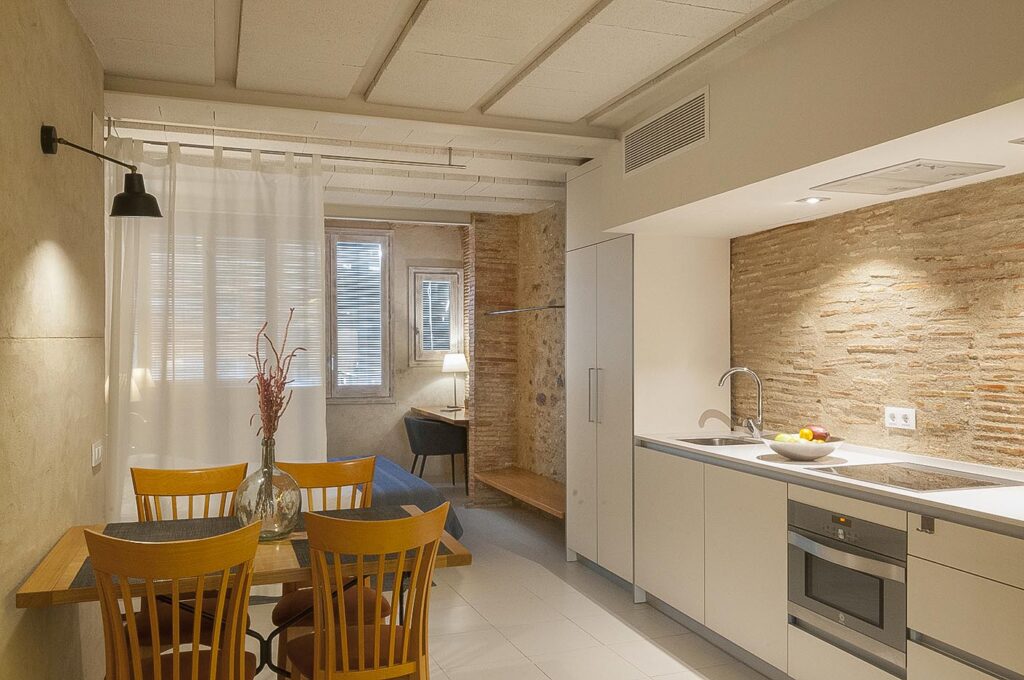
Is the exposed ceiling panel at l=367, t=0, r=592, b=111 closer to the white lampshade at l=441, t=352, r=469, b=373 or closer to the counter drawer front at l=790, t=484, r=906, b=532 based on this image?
the counter drawer front at l=790, t=484, r=906, b=532

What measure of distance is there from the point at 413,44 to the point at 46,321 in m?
1.75

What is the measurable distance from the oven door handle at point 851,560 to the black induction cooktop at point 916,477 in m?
0.29

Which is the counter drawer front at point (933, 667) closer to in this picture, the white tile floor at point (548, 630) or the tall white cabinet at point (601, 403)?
the white tile floor at point (548, 630)

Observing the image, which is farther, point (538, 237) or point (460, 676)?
point (538, 237)

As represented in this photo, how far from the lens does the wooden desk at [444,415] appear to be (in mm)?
7379

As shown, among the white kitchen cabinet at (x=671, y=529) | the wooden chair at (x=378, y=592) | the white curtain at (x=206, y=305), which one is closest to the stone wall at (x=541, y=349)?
the white kitchen cabinet at (x=671, y=529)

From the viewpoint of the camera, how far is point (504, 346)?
24.7 feet

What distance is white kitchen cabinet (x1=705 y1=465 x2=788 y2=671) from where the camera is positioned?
3.41m

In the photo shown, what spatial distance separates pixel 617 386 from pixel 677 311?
0.58 meters

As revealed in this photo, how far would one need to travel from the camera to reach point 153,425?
4.32 metres

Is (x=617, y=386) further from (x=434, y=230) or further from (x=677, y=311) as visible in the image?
(x=434, y=230)

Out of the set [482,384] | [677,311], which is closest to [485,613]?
[677,311]

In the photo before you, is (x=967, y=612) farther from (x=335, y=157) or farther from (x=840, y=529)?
(x=335, y=157)

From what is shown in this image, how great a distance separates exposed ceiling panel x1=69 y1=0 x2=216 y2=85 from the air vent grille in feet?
6.93
